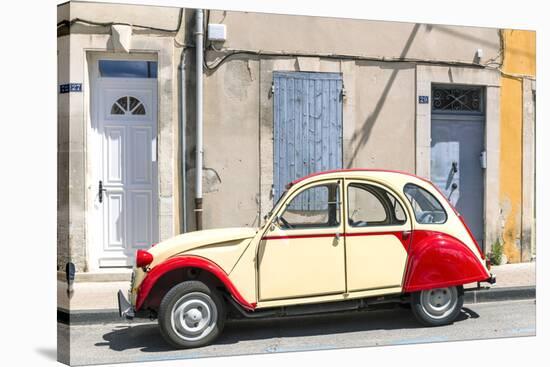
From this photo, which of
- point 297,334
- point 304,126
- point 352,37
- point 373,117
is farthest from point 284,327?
point 352,37

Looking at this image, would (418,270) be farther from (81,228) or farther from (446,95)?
(81,228)

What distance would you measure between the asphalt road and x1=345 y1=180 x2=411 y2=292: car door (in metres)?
0.59

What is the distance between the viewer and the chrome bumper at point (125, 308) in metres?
6.33

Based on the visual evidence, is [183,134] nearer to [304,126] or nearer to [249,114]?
[249,114]

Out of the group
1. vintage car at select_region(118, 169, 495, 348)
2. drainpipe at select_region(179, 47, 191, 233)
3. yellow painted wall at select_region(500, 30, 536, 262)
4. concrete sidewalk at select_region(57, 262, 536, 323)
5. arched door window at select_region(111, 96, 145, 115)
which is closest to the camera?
vintage car at select_region(118, 169, 495, 348)

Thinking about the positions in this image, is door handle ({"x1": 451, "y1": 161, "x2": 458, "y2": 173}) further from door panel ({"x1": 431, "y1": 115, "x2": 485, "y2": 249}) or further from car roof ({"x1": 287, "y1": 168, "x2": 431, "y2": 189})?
car roof ({"x1": 287, "y1": 168, "x2": 431, "y2": 189})

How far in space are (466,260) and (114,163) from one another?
383 centimetres

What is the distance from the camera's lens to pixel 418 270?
680cm

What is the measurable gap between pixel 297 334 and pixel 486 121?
11.4ft

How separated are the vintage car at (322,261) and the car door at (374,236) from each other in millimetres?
10

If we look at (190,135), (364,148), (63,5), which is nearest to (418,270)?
(364,148)

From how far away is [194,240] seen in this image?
21.2 ft

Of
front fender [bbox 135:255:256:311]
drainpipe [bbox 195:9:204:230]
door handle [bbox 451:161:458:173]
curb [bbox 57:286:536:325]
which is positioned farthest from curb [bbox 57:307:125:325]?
door handle [bbox 451:161:458:173]

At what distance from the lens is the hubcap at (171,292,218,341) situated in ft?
20.6
